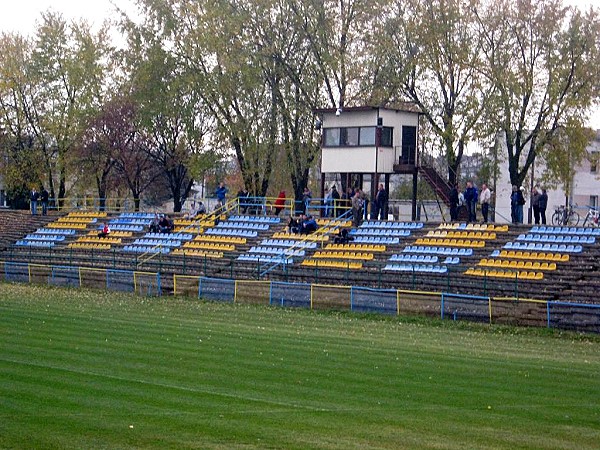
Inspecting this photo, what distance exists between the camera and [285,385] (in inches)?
719

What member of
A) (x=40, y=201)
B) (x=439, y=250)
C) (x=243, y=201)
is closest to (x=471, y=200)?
(x=439, y=250)

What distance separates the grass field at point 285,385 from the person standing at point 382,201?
16.2m

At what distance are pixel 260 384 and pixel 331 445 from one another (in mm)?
4958

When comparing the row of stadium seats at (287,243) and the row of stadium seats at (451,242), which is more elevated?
the row of stadium seats at (451,242)

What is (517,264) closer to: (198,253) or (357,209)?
(357,209)

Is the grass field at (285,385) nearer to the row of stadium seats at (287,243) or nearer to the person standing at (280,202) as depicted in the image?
the row of stadium seats at (287,243)

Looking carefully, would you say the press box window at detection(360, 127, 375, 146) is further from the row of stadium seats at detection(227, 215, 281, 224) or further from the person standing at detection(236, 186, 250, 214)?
the person standing at detection(236, 186, 250, 214)

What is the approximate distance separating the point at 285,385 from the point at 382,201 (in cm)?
2920

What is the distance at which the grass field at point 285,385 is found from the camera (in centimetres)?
1405

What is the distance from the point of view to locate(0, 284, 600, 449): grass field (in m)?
14.1

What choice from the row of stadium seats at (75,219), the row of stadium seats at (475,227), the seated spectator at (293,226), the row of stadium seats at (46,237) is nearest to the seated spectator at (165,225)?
the row of stadium seats at (46,237)

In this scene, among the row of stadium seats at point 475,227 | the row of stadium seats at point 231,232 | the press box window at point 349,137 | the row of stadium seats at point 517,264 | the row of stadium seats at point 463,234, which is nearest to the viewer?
the row of stadium seats at point 517,264

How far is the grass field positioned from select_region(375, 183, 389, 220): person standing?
53.0 feet

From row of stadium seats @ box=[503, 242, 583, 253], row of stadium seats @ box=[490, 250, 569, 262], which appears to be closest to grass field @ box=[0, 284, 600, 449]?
row of stadium seats @ box=[490, 250, 569, 262]
